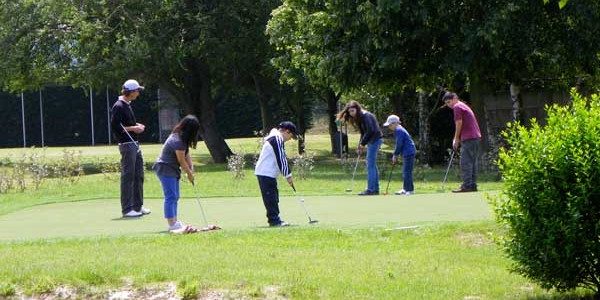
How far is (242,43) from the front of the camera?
3253cm

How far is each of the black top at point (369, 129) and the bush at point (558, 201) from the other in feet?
29.7

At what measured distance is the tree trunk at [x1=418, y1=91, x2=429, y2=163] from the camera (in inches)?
1259

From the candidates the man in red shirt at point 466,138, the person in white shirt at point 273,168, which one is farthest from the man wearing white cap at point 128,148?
the man in red shirt at point 466,138

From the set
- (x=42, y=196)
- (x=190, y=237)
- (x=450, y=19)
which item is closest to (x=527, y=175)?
(x=190, y=237)

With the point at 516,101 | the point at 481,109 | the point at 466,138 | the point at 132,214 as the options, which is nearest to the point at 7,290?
the point at 132,214

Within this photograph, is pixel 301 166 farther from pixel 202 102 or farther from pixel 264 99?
pixel 264 99

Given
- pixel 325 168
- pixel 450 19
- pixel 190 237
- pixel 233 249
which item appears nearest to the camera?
pixel 233 249

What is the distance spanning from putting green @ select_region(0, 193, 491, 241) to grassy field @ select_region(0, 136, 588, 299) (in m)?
0.03

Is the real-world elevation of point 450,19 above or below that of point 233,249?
above

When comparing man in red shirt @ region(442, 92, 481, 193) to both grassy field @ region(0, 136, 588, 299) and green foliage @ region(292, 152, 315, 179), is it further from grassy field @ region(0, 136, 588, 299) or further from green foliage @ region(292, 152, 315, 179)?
green foliage @ region(292, 152, 315, 179)

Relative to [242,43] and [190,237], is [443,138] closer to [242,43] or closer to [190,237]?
[242,43]

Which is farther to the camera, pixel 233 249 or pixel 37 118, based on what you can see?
pixel 37 118

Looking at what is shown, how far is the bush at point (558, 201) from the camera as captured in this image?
26.4ft

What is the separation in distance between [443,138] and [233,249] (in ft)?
79.6
